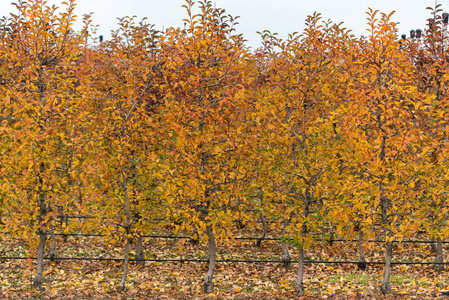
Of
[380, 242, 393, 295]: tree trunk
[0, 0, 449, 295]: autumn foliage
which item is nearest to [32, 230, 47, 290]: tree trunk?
[0, 0, 449, 295]: autumn foliage

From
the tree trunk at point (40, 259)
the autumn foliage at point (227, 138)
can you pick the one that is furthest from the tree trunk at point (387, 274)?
the tree trunk at point (40, 259)

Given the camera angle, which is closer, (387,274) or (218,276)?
(387,274)

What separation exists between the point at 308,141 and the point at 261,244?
17.2 ft

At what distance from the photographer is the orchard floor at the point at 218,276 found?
9422 millimetres

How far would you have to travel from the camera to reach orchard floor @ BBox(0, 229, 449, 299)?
9422mm

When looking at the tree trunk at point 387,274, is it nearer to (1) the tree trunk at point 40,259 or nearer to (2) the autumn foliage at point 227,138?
(2) the autumn foliage at point 227,138

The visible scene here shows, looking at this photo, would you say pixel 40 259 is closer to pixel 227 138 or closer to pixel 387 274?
pixel 227 138

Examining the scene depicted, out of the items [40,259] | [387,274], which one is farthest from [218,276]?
[40,259]

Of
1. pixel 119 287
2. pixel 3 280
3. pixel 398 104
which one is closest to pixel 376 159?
pixel 398 104

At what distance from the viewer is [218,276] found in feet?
35.8

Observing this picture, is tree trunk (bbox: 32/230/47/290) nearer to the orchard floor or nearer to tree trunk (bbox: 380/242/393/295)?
the orchard floor

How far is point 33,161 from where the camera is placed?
846 cm

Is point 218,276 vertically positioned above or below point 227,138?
below

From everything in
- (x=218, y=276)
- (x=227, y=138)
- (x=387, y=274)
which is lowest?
(x=218, y=276)
